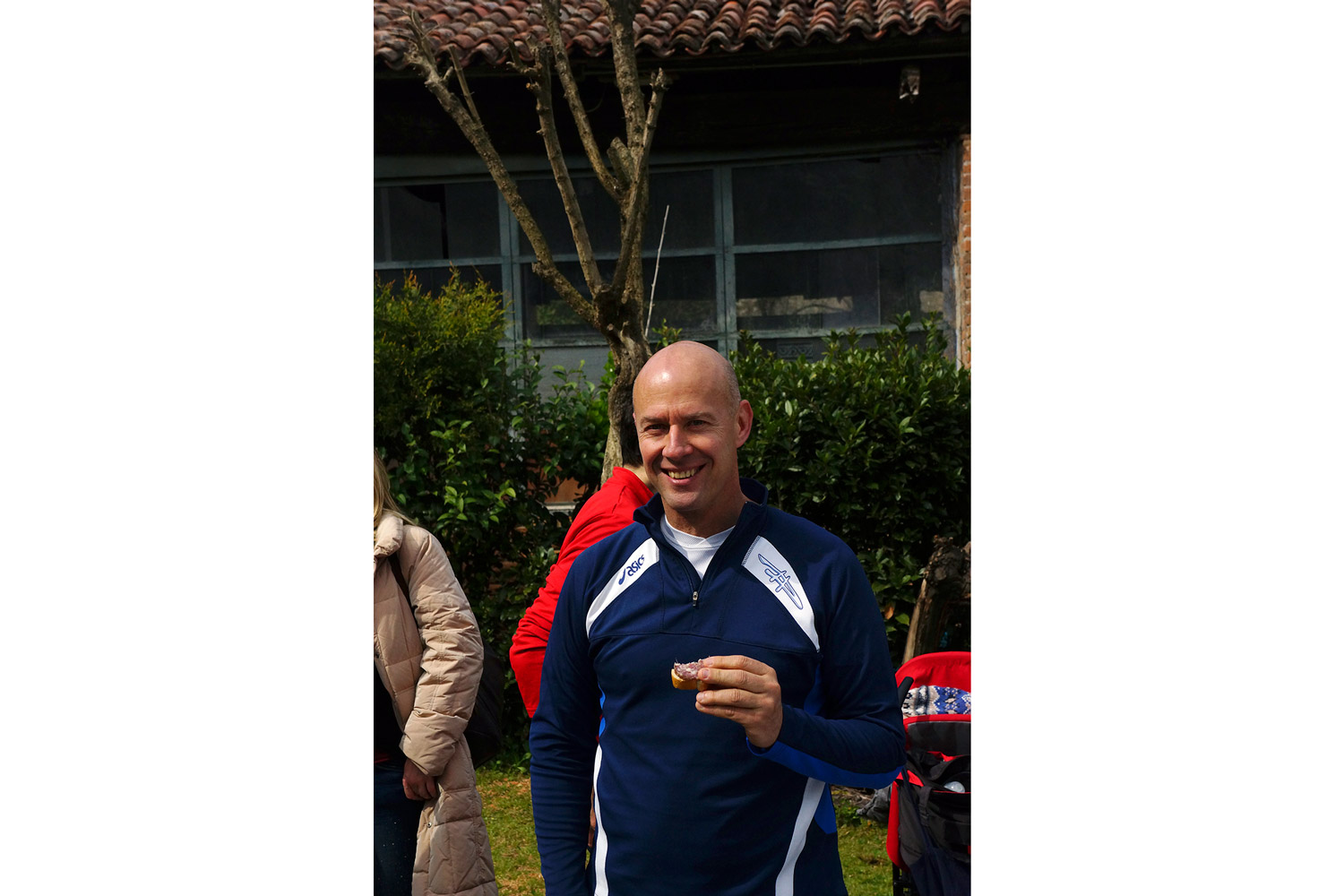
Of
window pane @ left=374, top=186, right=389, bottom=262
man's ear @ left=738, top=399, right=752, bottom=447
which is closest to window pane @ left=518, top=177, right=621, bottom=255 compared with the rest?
window pane @ left=374, top=186, right=389, bottom=262

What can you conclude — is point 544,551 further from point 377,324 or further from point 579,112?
point 579,112

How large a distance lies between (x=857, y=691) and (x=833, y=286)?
6710mm

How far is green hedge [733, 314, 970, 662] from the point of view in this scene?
5.80 meters

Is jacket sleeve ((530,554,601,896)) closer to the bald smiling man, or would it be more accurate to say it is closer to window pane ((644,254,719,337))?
the bald smiling man

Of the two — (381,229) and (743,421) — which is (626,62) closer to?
(743,421)

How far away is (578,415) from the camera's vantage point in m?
6.56

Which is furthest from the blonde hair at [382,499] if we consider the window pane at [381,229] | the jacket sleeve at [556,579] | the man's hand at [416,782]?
the window pane at [381,229]

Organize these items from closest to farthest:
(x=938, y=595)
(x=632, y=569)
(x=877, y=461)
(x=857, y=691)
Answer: (x=857, y=691) → (x=632, y=569) → (x=938, y=595) → (x=877, y=461)

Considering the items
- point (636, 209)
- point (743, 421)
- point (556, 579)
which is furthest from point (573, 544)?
point (636, 209)

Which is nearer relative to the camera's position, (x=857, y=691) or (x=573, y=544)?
(x=857, y=691)

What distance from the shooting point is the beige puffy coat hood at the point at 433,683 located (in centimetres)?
319

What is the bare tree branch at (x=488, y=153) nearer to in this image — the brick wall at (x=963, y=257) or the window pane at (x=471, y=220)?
the window pane at (x=471, y=220)

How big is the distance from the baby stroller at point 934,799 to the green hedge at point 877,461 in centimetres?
199

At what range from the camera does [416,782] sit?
128 inches
